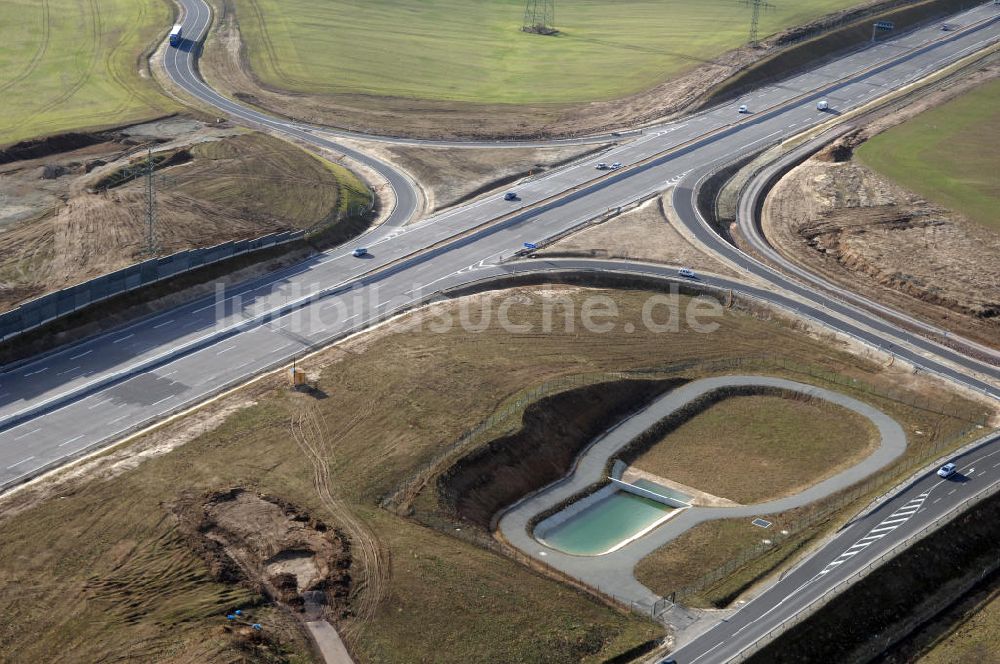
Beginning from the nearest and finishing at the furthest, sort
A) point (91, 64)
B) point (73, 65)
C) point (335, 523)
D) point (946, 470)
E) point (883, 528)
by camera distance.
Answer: point (335, 523) < point (883, 528) < point (946, 470) < point (73, 65) < point (91, 64)

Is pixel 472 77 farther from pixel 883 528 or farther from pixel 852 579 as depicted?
pixel 852 579

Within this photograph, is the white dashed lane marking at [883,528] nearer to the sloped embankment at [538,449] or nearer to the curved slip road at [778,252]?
the sloped embankment at [538,449]

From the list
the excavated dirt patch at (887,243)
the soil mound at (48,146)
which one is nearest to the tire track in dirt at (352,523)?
the excavated dirt patch at (887,243)

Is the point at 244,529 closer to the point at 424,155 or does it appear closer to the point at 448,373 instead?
the point at 448,373

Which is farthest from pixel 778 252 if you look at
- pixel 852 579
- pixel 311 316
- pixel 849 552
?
pixel 852 579

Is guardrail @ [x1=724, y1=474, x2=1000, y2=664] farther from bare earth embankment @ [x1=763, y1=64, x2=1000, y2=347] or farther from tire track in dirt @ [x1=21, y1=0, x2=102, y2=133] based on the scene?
tire track in dirt @ [x1=21, y1=0, x2=102, y2=133]
